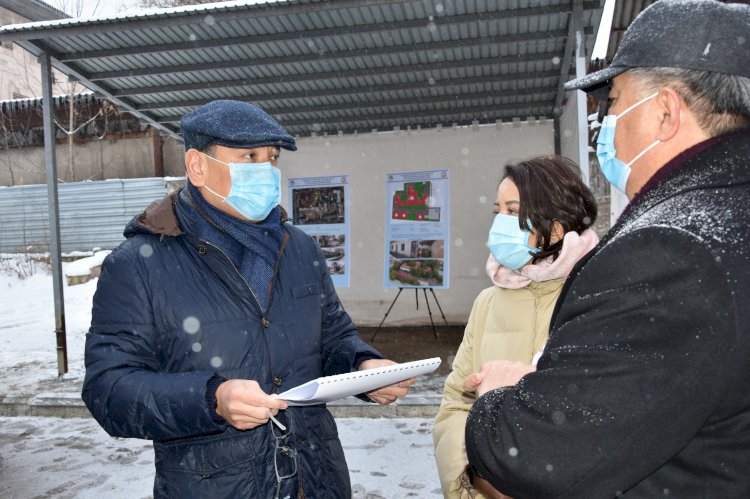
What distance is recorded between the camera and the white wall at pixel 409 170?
27.9 feet

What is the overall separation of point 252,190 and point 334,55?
4.27 meters

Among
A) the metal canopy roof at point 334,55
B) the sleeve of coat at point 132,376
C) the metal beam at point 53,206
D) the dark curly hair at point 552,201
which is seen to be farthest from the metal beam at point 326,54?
the sleeve of coat at point 132,376

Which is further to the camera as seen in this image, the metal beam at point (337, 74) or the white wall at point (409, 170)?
the white wall at point (409, 170)

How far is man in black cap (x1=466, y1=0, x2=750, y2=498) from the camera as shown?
92 cm

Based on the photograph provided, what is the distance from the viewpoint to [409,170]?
8.67 metres

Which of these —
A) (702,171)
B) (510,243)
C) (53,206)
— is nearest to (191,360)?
(510,243)

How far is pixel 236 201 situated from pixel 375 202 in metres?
6.70

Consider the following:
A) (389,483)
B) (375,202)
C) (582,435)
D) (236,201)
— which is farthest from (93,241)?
(582,435)

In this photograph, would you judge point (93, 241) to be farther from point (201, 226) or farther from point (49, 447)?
point (201, 226)

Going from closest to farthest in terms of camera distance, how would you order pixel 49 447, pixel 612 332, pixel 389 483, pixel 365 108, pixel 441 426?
pixel 612 332 < pixel 441 426 < pixel 389 483 < pixel 49 447 < pixel 365 108

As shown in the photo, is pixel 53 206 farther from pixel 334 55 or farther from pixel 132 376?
pixel 132 376

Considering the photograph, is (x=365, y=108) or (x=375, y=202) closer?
(x=365, y=108)

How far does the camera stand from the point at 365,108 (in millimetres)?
7863

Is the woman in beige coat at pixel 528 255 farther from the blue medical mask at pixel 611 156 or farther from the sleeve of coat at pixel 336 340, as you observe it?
the blue medical mask at pixel 611 156
